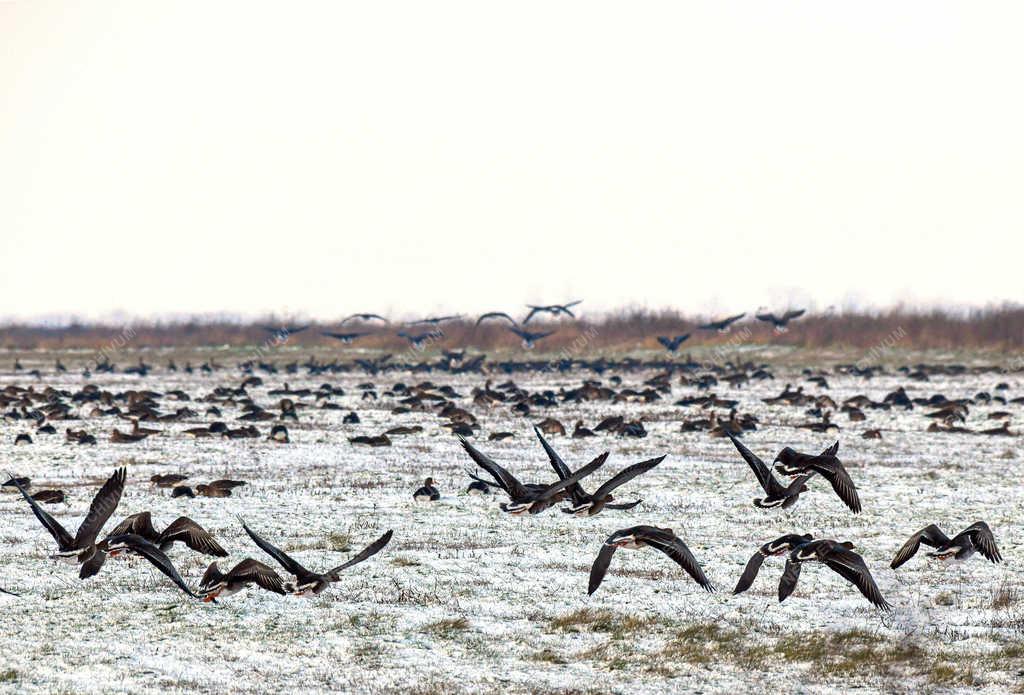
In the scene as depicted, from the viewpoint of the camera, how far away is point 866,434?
79.1ft

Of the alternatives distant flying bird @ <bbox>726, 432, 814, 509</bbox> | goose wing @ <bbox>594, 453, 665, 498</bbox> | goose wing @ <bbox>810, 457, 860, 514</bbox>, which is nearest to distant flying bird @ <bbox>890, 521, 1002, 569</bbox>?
goose wing @ <bbox>810, 457, 860, 514</bbox>

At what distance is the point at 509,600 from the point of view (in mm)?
10414

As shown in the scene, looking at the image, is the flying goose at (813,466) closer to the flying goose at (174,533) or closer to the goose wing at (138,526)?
the flying goose at (174,533)

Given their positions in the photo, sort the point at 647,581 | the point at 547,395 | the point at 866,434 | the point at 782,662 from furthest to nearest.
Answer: the point at 547,395 < the point at 866,434 < the point at 647,581 < the point at 782,662

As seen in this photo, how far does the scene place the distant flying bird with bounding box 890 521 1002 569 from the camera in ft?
31.6

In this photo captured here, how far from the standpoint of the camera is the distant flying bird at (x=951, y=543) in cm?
A: 963

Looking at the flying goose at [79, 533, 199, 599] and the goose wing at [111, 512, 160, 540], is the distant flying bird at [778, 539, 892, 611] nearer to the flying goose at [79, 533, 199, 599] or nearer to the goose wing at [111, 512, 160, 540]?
the flying goose at [79, 533, 199, 599]

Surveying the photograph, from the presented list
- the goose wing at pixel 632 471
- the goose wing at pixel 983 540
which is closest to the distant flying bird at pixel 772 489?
the goose wing at pixel 632 471

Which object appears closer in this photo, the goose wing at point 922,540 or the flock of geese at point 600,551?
the flock of geese at point 600,551

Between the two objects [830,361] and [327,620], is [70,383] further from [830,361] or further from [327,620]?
[327,620]

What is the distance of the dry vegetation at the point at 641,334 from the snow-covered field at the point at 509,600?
40.5 m

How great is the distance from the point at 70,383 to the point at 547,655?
39363 millimetres

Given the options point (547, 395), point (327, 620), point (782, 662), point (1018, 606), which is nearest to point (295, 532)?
point (327, 620)

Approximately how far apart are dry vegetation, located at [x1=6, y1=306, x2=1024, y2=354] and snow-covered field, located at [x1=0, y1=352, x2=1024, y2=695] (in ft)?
133
